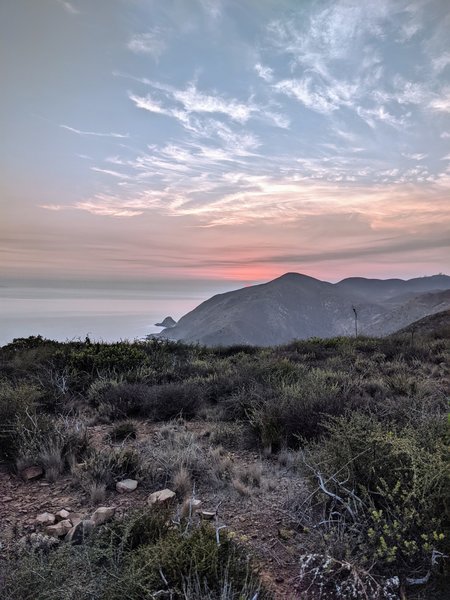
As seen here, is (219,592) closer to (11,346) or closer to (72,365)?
(72,365)

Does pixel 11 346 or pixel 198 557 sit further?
pixel 11 346

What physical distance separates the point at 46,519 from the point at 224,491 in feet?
5.25

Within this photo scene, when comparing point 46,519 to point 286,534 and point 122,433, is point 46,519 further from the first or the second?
point 122,433

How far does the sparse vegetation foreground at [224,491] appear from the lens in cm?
232

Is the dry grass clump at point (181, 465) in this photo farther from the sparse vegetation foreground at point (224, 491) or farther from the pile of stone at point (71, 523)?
the pile of stone at point (71, 523)

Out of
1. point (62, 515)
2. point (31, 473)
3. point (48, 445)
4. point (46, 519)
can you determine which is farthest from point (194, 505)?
point (48, 445)

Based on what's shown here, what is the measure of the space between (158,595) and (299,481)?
7.58 ft

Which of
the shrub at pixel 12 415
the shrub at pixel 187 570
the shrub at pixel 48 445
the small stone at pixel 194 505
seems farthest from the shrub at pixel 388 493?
the shrub at pixel 12 415

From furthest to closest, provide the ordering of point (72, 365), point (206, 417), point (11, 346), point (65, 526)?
point (11, 346) < point (72, 365) < point (206, 417) < point (65, 526)

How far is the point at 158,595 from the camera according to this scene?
2072 millimetres

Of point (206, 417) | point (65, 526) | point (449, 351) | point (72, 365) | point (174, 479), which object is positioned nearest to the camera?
point (65, 526)

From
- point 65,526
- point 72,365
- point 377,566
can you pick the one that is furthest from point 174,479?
point 72,365

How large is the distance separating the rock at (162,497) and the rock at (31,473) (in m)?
1.44

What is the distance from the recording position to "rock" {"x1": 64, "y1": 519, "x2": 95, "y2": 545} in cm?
301
